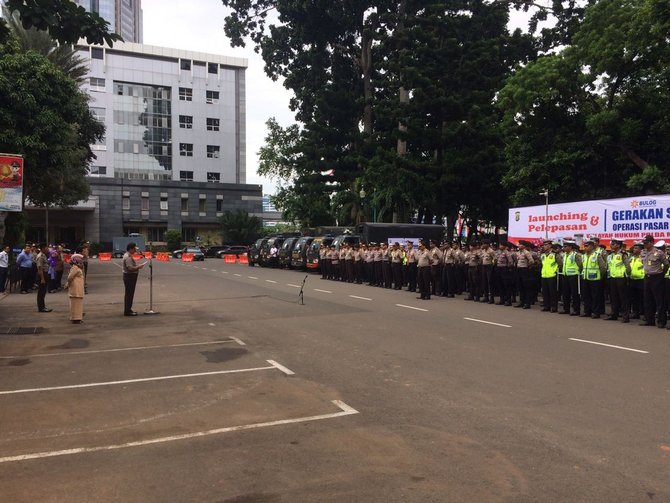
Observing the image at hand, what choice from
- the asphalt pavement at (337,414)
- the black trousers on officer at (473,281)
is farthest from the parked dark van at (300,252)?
the asphalt pavement at (337,414)

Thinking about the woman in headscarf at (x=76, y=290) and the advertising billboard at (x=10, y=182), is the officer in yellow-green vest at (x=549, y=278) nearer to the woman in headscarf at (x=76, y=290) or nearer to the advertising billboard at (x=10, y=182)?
the woman in headscarf at (x=76, y=290)

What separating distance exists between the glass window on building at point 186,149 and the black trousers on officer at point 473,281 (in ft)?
241

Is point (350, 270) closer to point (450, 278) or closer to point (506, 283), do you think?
point (450, 278)

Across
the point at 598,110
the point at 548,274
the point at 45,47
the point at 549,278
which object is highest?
the point at 45,47

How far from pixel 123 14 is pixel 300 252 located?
149509mm

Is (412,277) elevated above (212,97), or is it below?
below

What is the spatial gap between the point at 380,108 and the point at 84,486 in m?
35.9

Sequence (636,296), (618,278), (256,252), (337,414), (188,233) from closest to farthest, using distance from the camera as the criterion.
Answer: (337,414) → (618,278) → (636,296) → (256,252) → (188,233)

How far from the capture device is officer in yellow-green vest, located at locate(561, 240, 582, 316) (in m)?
14.8

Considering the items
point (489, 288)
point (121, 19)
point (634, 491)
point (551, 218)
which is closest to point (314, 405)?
point (634, 491)

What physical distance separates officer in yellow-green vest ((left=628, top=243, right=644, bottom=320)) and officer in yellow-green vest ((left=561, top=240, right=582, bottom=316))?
1.20 m

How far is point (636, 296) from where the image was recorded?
1404 cm

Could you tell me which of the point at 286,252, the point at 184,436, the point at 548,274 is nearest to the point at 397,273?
the point at 548,274

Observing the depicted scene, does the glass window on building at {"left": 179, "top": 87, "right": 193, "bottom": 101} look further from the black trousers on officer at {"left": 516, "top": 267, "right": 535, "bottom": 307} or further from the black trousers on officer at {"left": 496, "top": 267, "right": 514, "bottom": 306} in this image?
the black trousers on officer at {"left": 516, "top": 267, "right": 535, "bottom": 307}
